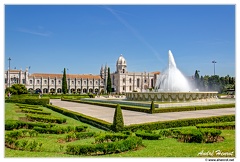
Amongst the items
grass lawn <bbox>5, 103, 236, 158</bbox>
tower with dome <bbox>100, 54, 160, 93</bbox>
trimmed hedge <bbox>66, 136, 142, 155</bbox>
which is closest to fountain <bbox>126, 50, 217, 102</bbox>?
grass lawn <bbox>5, 103, 236, 158</bbox>

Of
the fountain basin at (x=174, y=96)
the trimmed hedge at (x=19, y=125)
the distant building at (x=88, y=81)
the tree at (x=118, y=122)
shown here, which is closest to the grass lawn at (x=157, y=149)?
the tree at (x=118, y=122)

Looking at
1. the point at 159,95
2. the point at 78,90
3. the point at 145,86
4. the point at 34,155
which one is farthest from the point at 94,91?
the point at 34,155

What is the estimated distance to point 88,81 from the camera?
84.6 meters

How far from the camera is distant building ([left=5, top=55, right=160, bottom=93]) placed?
75.5 m

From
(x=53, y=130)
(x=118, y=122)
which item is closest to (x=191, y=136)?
(x=118, y=122)

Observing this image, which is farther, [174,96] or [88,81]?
[88,81]

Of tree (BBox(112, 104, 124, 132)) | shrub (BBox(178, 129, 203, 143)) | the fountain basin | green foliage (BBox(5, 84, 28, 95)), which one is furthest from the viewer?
green foliage (BBox(5, 84, 28, 95))

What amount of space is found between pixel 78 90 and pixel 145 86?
76.3 ft

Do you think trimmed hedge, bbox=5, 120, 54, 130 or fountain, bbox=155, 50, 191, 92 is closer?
trimmed hedge, bbox=5, 120, 54, 130

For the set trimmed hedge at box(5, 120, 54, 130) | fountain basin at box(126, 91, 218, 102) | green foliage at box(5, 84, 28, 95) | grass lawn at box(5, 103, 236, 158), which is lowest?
grass lawn at box(5, 103, 236, 158)

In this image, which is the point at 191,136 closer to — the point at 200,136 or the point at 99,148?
the point at 200,136

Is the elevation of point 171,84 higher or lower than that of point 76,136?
higher

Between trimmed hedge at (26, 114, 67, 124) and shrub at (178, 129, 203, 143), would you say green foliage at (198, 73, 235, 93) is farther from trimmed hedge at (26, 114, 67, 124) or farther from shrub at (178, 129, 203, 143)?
shrub at (178, 129, 203, 143)

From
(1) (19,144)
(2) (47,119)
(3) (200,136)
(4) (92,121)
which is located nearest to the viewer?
(1) (19,144)
